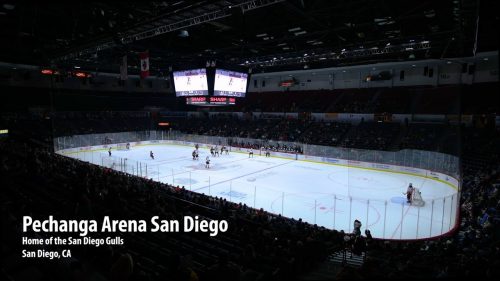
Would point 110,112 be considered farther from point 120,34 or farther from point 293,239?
point 293,239

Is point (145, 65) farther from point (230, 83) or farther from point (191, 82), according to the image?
point (230, 83)

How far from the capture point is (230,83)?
21.2 m

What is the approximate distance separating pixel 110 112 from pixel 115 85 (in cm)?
548

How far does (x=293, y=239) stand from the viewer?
789cm

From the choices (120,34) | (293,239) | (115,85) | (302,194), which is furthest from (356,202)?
(115,85)

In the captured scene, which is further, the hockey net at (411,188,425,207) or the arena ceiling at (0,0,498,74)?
the hockey net at (411,188,425,207)

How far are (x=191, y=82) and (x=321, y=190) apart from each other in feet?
37.8

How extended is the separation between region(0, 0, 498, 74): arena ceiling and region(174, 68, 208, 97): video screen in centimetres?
82

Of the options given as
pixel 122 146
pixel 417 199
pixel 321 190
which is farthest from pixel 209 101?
pixel 122 146

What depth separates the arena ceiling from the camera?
1377 centimetres

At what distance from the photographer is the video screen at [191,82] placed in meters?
20.4

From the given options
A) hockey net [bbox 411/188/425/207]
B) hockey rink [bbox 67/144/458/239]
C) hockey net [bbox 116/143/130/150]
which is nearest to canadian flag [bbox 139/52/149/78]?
hockey rink [bbox 67/144/458/239]

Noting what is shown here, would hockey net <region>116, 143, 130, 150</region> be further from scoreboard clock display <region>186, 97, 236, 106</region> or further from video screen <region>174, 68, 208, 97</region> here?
scoreboard clock display <region>186, 97, 236, 106</region>

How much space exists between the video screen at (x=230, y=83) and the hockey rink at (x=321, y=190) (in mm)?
6159
